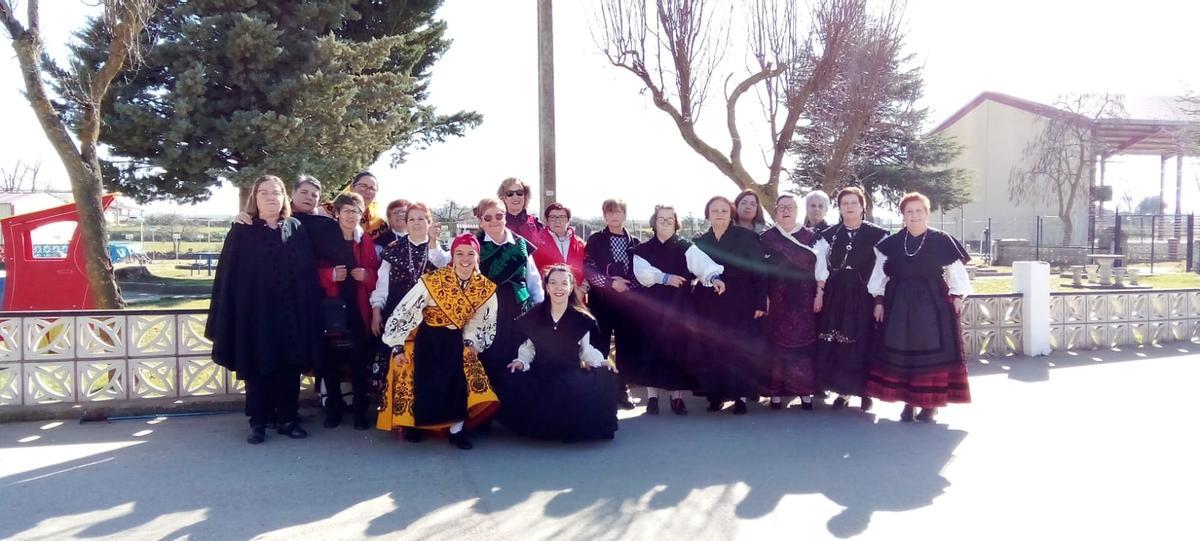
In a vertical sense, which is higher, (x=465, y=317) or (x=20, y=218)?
(x=20, y=218)

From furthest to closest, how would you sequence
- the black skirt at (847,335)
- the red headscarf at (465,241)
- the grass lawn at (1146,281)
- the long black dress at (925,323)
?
1. the grass lawn at (1146,281)
2. the black skirt at (847,335)
3. the long black dress at (925,323)
4. the red headscarf at (465,241)

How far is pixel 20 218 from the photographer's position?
A: 8.72 metres

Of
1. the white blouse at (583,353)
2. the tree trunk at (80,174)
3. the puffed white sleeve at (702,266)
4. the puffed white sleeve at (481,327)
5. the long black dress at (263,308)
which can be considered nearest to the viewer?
the long black dress at (263,308)

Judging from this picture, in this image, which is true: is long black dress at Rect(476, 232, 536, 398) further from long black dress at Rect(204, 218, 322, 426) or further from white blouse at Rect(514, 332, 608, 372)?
long black dress at Rect(204, 218, 322, 426)

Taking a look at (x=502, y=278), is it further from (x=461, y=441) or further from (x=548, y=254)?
(x=461, y=441)

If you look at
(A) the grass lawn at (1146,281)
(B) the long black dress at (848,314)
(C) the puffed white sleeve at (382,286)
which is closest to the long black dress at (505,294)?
(C) the puffed white sleeve at (382,286)

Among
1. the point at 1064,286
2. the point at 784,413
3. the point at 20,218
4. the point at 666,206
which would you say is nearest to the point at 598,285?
the point at 666,206

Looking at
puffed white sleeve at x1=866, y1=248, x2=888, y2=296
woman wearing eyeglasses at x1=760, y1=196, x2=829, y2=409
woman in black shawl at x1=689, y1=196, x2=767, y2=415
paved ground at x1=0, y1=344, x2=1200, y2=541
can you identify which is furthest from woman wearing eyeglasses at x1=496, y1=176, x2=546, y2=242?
puffed white sleeve at x1=866, y1=248, x2=888, y2=296

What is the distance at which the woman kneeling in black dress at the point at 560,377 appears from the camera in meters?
5.18

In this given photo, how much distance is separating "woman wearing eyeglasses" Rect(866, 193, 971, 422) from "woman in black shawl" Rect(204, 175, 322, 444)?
4.17 metres

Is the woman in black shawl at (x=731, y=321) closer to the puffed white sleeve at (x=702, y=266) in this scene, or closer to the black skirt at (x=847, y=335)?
the puffed white sleeve at (x=702, y=266)

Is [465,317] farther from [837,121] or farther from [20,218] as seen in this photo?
[837,121]

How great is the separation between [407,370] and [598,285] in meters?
1.69

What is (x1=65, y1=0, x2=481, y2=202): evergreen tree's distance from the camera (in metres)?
15.6
